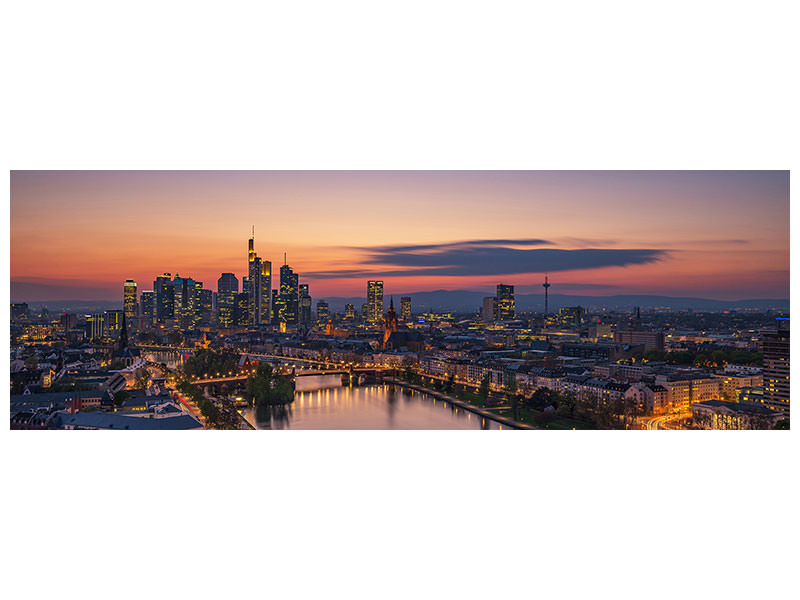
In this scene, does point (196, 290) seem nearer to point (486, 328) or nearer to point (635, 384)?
point (486, 328)

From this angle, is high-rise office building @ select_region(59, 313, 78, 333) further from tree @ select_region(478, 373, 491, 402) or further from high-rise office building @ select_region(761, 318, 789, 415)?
high-rise office building @ select_region(761, 318, 789, 415)

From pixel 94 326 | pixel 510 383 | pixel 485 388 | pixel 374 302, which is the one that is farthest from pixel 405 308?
pixel 94 326

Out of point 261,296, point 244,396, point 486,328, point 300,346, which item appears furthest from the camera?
point 300,346

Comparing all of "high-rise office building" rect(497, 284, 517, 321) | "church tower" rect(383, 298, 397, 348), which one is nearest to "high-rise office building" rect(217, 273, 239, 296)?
"church tower" rect(383, 298, 397, 348)

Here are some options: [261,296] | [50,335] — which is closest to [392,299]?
[261,296]

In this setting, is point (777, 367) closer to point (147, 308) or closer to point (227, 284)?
point (227, 284)

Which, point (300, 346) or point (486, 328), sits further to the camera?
point (300, 346)

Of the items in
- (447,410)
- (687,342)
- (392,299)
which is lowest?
(447,410)
